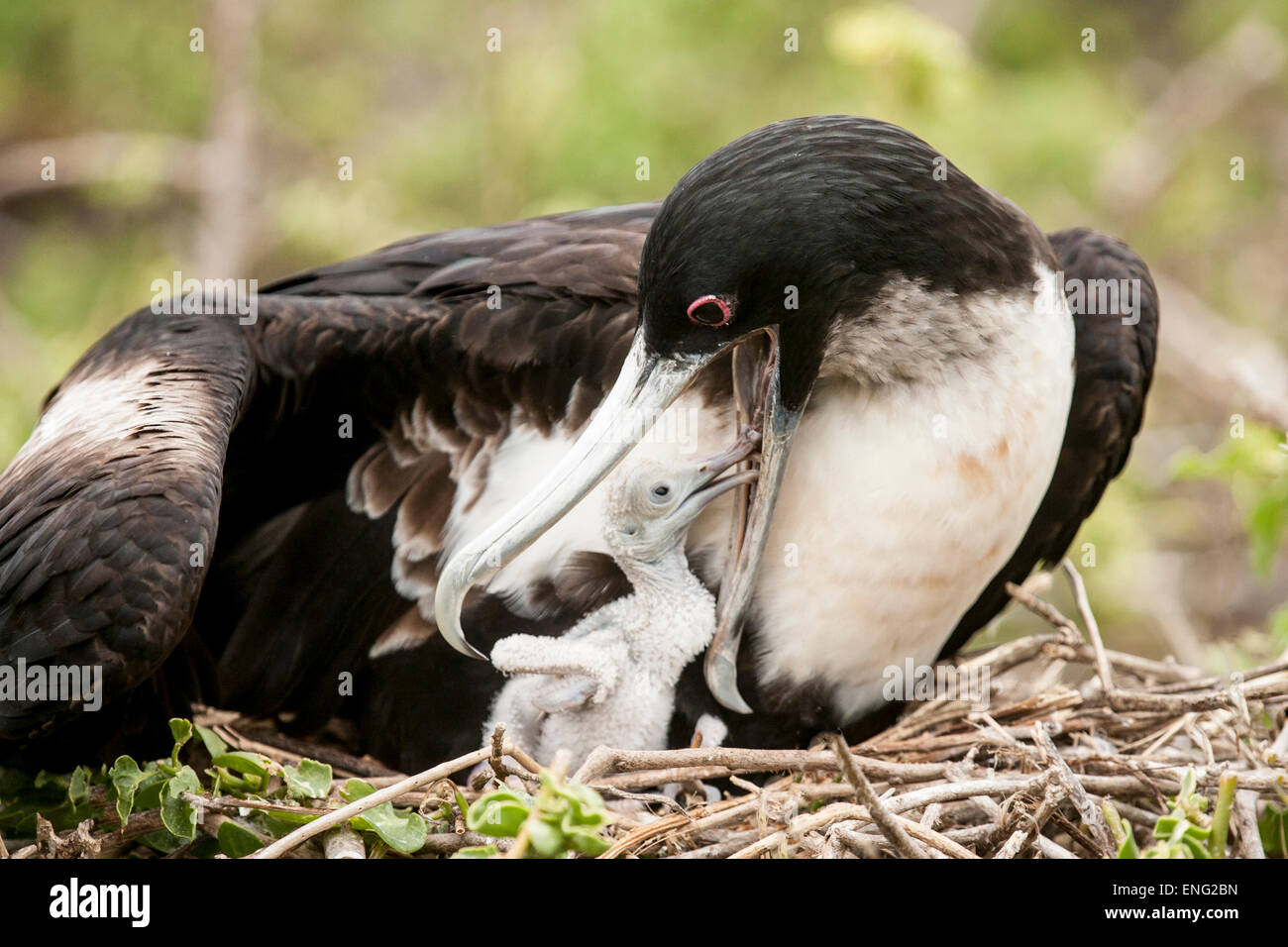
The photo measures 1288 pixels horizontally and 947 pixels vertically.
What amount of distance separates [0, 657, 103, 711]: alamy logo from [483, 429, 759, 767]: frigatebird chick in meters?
0.73

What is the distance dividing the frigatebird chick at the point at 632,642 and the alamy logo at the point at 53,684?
28.9 inches

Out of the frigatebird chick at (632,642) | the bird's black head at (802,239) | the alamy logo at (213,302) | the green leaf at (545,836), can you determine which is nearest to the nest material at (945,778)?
the frigatebird chick at (632,642)

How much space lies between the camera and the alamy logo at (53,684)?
2.55 metres

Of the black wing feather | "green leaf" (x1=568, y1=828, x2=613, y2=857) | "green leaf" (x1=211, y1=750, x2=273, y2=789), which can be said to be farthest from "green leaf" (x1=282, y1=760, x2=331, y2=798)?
the black wing feather

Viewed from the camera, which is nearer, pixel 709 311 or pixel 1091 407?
pixel 709 311

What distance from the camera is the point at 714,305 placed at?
106 inches

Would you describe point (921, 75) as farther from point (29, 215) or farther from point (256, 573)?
point (29, 215)

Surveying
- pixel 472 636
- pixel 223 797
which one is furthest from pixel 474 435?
pixel 223 797

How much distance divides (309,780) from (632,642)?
0.68 meters

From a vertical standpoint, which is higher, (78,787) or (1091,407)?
(1091,407)
